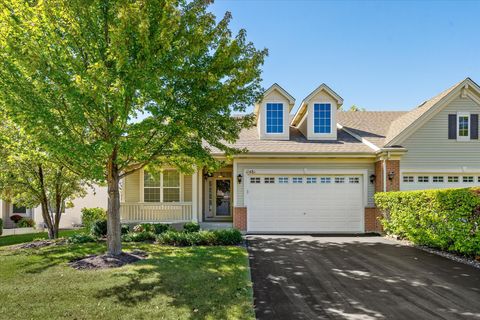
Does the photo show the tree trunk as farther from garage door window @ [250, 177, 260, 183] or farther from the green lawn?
garage door window @ [250, 177, 260, 183]

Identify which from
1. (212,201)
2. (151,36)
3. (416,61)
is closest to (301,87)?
(416,61)

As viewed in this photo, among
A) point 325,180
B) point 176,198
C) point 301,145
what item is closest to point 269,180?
point 301,145

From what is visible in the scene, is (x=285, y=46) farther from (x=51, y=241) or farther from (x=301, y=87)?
(x=51, y=241)

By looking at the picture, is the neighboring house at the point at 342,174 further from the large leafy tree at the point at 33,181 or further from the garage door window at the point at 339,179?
the large leafy tree at the point at 33,181

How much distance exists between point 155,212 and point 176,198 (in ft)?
4.35

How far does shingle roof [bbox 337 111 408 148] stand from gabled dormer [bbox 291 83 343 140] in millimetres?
1603

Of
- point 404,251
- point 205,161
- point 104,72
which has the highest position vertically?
point 104,72

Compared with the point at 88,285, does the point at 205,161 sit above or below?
above

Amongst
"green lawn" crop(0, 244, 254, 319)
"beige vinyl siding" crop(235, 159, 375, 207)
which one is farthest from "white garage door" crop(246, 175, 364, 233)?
"green lawn" crop(0, 244, 254, 319)

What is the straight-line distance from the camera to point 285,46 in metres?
14.0

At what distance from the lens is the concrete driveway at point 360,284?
196 inches

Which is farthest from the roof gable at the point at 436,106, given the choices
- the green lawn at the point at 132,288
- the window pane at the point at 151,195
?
the window pane at the point at 151,195

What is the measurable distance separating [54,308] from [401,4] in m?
16.0

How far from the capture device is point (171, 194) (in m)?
14.9
